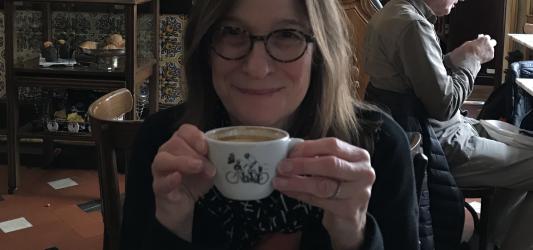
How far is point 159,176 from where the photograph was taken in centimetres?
87

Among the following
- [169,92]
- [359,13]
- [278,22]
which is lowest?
[169,92]

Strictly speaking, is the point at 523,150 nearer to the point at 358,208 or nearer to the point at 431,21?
the point at 431,21

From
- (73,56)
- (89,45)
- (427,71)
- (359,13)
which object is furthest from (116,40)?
(427,71)

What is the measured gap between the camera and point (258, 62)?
99 centimetres

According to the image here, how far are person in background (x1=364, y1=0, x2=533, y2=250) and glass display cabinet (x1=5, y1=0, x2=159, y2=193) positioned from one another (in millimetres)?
1303

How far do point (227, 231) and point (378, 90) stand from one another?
1446 mm

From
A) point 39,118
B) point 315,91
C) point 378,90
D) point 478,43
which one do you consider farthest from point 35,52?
point 315,91

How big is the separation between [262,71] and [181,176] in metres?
0.23

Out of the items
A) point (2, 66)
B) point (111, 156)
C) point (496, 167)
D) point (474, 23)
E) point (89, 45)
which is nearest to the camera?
point (111, 156)

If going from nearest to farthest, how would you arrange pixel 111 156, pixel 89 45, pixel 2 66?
pixel 111 156 → pixel 89 45 → pixel 2 66

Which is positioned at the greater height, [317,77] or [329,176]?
[317,77]

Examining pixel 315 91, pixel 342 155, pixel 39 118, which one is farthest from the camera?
pixel 39 118

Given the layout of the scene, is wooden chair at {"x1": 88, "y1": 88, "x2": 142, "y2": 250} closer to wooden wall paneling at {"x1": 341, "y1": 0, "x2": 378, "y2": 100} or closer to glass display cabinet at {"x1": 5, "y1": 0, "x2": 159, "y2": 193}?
glass display cabinet at {"x1": 5, "y1": 0, "x2": 159, "y2": 193}

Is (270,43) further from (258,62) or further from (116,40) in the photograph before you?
(116,40)
